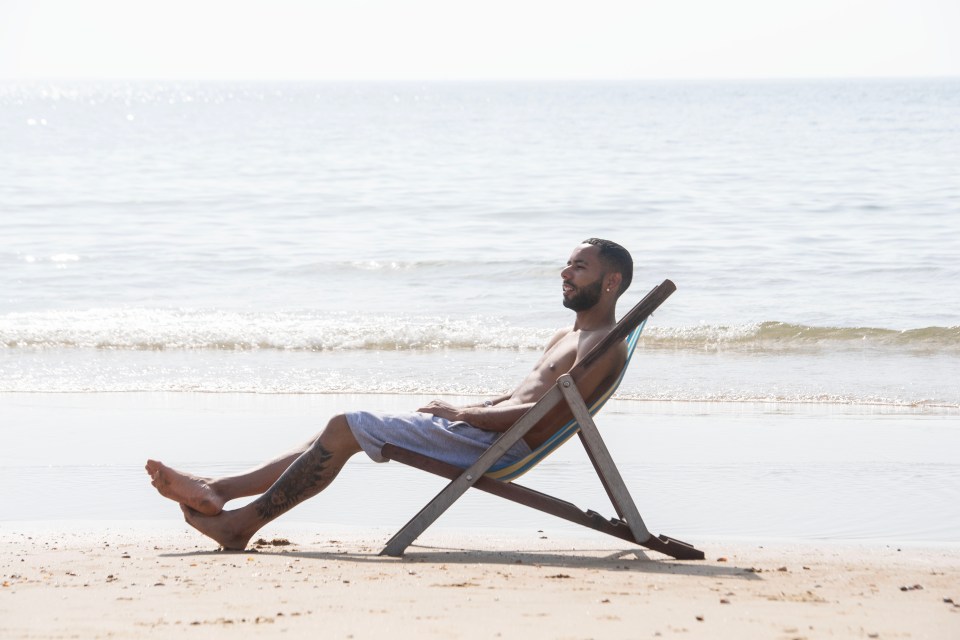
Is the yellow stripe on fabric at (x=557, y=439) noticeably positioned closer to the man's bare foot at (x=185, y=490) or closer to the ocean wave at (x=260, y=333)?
the man's bare foot at (x=185, y=490)

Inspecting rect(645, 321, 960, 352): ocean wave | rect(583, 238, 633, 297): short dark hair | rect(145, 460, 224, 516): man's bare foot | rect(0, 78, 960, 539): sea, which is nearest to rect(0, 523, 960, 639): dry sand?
rect(145, 460, 224, 516): man's bare foot

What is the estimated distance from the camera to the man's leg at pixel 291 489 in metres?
4.52

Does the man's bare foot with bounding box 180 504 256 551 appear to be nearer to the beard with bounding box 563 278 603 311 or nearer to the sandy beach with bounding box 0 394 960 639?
the sandy beach with bounding box 0 394 960 639

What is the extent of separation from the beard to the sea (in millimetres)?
1814

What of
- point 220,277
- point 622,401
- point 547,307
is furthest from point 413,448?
point 220,277

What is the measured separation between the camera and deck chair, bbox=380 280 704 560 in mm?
4316

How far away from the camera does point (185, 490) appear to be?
4590 millimetres

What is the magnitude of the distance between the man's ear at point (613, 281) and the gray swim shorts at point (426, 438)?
0.68 meters

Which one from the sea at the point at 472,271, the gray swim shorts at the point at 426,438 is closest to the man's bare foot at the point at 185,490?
the gray swim shorts at the point at 426,438

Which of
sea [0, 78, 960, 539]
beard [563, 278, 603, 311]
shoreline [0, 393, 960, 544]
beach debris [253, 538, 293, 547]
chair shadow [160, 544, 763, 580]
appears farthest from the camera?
sea [0, 78, 960, 539]

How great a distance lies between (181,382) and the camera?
9008 millimetres

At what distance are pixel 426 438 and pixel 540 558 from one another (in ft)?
2.00

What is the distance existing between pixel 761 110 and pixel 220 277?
55866 mm

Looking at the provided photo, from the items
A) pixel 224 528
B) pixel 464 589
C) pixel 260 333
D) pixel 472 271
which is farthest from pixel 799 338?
pixel 464 589
